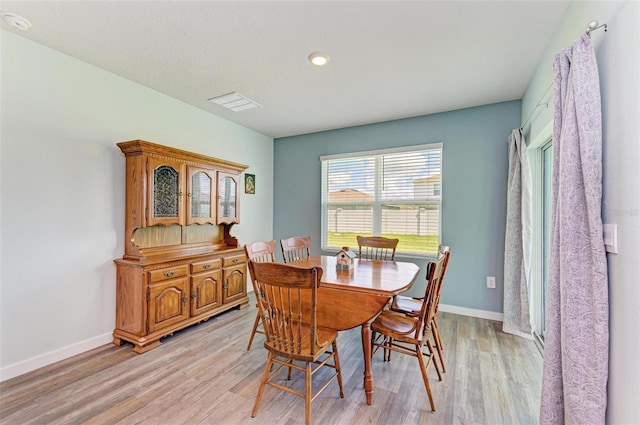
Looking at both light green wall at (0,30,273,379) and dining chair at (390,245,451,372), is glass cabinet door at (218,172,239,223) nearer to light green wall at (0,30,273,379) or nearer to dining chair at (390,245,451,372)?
light green wall at (0,30,273,379)

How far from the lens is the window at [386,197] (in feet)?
12.1

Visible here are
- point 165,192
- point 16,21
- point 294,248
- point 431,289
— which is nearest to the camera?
point 431,289

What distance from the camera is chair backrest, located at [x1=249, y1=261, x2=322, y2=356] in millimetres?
1479

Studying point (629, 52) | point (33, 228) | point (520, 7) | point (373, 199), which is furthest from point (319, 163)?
point (629, 52)

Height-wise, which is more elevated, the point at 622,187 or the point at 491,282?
the point at 622,187

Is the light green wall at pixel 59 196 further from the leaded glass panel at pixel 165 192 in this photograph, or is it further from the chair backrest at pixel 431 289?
the chair backrest at pixel 431 289

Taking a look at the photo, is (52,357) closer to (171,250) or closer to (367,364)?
(171,250)

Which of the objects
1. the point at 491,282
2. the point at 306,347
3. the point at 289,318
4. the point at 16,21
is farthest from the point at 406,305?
the point at 16,21

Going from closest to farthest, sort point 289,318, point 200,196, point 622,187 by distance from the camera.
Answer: point 622,187
point 289,318
point 200,196

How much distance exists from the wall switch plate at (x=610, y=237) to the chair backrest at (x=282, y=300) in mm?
1230

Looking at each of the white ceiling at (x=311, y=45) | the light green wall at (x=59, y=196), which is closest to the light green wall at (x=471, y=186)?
the white ceiling at (x=311, y=45)

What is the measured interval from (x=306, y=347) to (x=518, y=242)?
98.3 inches

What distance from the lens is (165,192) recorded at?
290 cm

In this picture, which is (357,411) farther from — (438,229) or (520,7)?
(520,7)
